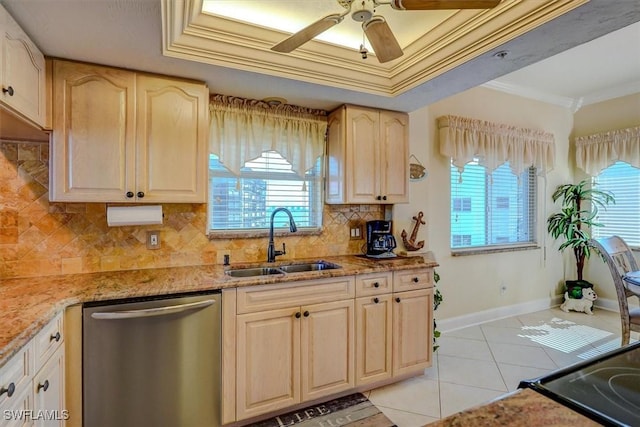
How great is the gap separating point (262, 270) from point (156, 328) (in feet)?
2.90

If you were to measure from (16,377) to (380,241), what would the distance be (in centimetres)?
246

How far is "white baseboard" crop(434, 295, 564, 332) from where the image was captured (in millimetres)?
3684

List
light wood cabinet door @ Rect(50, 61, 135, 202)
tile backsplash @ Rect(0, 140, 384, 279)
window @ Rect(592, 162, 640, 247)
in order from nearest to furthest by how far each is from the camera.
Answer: light wood cabinet door @ Rect(50, 61, 135, 202) < tile backsplash @ Rect(0, 140, 384, 279) < window @ Rect(592, 162, 640, 247)

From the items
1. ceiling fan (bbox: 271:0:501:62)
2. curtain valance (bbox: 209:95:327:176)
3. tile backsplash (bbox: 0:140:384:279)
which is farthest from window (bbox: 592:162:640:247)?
tile backsplash (bbox: 0:140:384:279)

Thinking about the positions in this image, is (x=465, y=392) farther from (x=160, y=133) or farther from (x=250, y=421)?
(x=160, y=133)

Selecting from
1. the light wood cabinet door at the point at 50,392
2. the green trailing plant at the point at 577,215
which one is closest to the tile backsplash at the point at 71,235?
the light wood cabinet door at the point at 50,392

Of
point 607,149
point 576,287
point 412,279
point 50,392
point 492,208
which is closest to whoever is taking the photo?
point 50,392

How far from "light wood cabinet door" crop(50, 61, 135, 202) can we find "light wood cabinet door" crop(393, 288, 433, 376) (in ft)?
6.92

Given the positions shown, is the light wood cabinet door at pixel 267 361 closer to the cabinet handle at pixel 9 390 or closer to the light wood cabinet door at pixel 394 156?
the cabinet handle at pixel 9 390

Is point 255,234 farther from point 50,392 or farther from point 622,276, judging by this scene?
point 622,276

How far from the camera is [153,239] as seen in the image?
94.5 inches

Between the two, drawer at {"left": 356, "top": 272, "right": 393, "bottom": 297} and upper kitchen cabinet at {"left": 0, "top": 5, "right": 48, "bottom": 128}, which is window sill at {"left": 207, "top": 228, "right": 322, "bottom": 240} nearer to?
drawer at {"left": 356, "top": 272, "right": 393, "bottom": 297}

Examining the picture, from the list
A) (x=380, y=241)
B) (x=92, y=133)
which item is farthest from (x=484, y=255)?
(x=92, y=133)

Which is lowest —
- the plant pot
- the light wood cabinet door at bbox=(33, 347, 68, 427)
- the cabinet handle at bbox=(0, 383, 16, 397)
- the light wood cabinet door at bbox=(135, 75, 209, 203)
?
the plant pot
